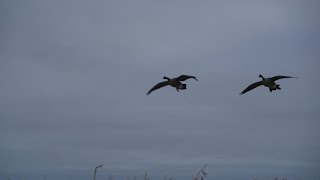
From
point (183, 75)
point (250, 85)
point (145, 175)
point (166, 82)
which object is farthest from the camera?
point (250, 85)

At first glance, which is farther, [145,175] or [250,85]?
[250,85]

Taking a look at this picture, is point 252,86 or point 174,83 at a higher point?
point 252,86

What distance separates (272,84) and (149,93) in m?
9.39

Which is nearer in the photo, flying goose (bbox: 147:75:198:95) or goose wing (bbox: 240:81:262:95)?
flying goose (bbox: 147:75:198:95)

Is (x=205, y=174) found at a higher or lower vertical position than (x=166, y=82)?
lower

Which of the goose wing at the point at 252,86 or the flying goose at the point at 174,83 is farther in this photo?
the goose wing at the point at 252,86

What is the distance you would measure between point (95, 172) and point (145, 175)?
332 centimetres

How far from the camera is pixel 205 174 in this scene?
13922mm

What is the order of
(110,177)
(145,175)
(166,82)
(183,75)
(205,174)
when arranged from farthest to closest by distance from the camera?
(166,82), (183,75), (110,177), (145,175), (205,174)

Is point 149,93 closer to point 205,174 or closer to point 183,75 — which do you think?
point 183,75

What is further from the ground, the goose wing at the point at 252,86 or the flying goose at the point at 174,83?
the goose wing at the point at 252,86

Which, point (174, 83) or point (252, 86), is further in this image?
point (252, 86)

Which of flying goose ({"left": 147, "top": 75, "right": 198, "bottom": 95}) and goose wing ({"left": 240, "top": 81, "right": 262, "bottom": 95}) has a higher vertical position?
goose wing ({"left": 240, "top": 81, "right": 262, "bottom": 95})

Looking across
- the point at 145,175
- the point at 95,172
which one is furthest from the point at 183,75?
the point at 95,172
